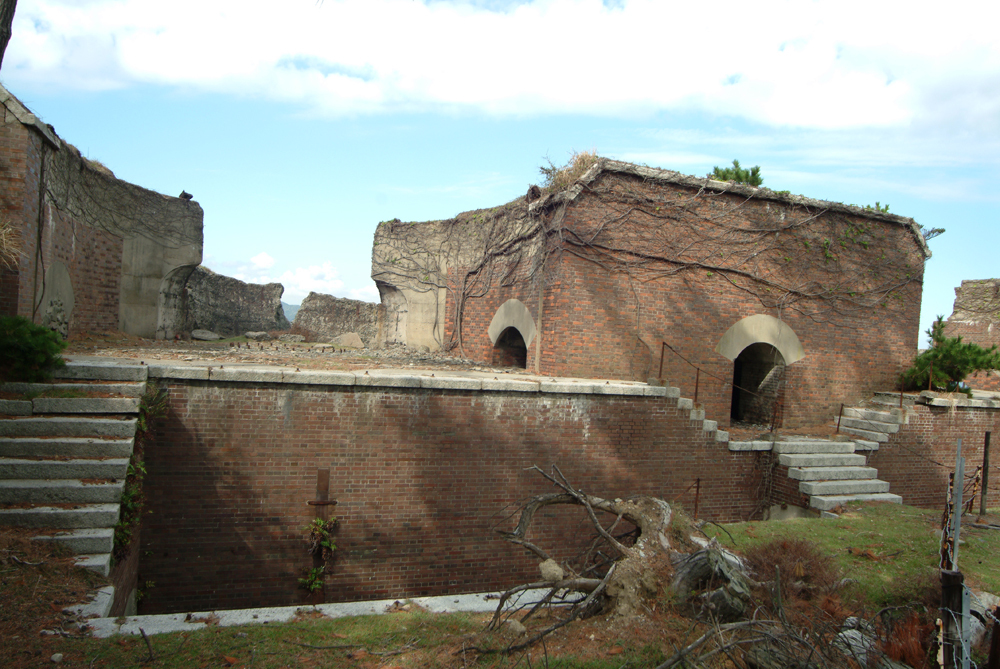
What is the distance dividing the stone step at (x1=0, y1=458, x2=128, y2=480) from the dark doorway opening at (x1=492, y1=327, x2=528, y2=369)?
24.2 ft

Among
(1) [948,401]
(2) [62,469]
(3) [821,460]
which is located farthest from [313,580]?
(1) [948,401]

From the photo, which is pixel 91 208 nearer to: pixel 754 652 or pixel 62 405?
pixel 62 405

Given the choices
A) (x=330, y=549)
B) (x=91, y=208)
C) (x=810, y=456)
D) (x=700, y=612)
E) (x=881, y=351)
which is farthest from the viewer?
(x=881, y=351)

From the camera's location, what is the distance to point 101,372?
6.50m

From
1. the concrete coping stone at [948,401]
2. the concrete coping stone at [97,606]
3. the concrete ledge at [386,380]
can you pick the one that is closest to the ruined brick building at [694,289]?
the concrete coping stone at [948,401]

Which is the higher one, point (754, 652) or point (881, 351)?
point (881, 351)

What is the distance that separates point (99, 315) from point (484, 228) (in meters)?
7.33

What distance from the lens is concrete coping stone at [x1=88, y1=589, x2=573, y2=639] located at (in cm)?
409

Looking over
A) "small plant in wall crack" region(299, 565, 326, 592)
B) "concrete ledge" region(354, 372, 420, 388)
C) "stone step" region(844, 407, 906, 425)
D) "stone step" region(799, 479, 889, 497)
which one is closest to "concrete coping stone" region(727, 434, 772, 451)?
"stone step" region(799, 479, 889, 497)

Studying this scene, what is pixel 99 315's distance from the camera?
34.7ft

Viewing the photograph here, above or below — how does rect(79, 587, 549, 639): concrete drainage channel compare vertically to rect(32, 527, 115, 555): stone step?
below

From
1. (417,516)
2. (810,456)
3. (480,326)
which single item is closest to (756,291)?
(810,456)

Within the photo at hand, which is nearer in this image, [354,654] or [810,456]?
[354,654]

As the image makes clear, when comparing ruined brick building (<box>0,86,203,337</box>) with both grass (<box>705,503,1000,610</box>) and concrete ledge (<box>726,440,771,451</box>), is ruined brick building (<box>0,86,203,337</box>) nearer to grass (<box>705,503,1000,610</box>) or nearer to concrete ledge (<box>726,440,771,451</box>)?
grass (<box>705,503,1000,610</box>)
